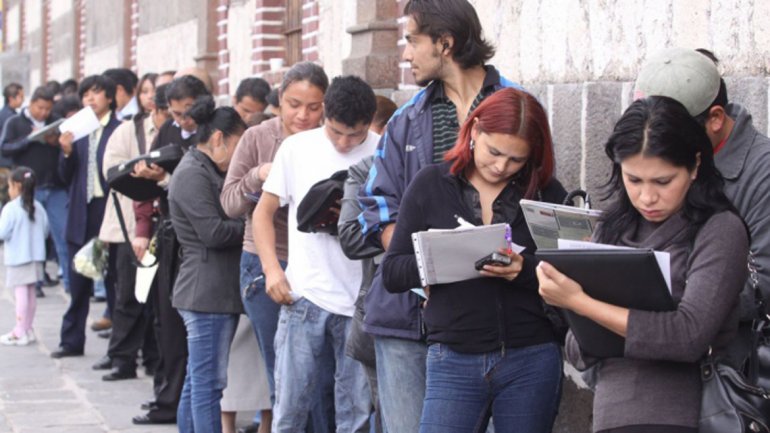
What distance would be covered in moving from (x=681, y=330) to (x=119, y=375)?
263 inches

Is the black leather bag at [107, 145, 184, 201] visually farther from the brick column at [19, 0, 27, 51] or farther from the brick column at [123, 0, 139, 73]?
the brick column at [19, 0, 27, 51]

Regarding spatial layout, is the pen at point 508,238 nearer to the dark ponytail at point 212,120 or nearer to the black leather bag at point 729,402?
the black leather bag at point 729,402

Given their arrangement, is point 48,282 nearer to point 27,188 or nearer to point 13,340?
point 27,188

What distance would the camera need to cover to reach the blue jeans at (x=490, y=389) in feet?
14.2

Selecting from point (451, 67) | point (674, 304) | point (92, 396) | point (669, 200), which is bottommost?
point (92, 396)

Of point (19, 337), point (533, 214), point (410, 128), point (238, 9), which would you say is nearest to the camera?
point (533, 214)

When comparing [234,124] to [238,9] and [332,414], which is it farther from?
[238,9]

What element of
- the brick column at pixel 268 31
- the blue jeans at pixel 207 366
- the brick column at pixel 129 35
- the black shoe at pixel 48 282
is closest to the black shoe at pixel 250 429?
the blue jeans at pixel 207 366

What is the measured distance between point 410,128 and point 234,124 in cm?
233

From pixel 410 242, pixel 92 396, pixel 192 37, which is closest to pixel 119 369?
pixel 92 396

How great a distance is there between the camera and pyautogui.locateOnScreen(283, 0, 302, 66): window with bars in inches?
490

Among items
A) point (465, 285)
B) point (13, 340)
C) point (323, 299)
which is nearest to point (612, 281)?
point (465, 285)

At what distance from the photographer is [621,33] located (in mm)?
5992

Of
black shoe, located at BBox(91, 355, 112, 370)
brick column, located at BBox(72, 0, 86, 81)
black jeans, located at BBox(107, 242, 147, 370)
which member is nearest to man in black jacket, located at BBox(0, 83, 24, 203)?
brick column, located at BBox(72, 0, 86, 81)
